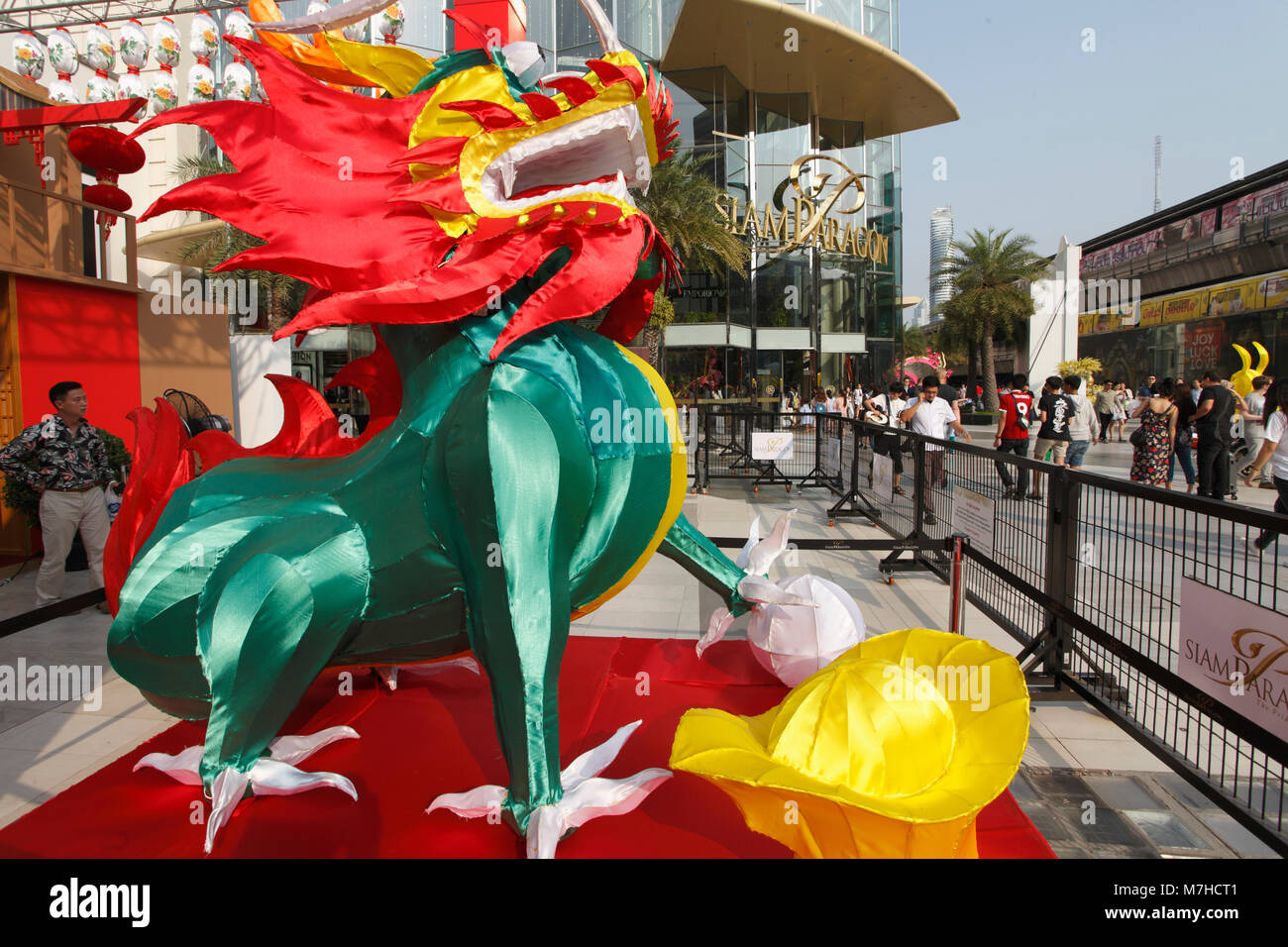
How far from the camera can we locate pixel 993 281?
2756cm

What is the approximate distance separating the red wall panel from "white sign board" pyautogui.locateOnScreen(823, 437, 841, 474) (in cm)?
791

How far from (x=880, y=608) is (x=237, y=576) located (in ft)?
15.0

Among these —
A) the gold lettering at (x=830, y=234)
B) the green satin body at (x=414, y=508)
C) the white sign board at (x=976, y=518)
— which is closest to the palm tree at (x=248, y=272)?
the white sign board at (x=976, y=518)

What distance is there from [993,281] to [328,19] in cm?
2891

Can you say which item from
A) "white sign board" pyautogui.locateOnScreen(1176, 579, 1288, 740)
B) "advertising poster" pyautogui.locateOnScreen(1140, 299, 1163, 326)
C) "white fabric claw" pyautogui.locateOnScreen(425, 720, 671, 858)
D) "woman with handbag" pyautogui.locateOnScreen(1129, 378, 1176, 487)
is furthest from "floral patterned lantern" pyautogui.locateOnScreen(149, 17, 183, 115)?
"advertising poster" pyautogui.locateOnScreen(1140, 299, 1163, 326)

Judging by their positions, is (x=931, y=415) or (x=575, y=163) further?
(x=931, y=415)

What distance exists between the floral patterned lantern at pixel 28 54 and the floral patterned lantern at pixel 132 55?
2.58ft

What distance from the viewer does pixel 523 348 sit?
204cm

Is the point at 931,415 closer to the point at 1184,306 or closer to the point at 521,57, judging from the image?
the point at 521,57

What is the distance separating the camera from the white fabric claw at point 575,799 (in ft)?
6.00

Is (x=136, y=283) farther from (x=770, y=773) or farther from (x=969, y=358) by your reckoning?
(x=969, y=358)

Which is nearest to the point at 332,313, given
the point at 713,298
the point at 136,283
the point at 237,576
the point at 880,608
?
the point at 237,576

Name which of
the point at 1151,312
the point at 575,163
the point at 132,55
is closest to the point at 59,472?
A: the point at 575,163

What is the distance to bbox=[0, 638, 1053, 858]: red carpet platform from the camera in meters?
2.10
